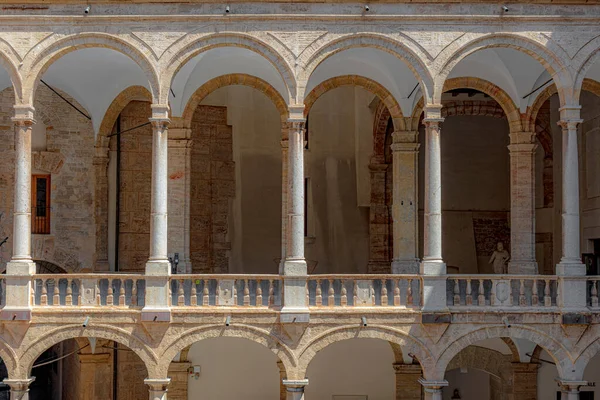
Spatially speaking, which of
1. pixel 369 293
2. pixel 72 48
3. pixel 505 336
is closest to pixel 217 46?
pixel 72 48

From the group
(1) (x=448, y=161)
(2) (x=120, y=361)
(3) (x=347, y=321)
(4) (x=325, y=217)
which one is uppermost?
(1) (x=448, y=161)

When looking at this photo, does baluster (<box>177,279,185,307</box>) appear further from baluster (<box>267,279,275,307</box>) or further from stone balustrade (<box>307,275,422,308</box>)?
stone balustrade (<box>307,275,422,308</box>)

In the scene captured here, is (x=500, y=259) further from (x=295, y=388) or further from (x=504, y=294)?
(x=295, y=388)

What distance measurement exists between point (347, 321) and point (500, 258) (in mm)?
5467

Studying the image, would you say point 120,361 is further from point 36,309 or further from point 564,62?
point 564,62

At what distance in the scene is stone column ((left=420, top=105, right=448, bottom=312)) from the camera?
14.0m

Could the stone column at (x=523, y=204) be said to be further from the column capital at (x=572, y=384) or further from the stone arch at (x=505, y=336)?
the column capital at (x=572, y=384)

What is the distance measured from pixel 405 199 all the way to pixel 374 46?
3590 millimetres

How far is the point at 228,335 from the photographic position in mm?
14148

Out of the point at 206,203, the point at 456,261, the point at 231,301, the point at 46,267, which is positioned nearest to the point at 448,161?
the point at 456,261

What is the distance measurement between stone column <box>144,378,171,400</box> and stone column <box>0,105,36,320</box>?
2198mm

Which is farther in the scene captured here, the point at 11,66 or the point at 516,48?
the point at 516,48

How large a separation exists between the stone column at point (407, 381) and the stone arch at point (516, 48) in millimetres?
5612

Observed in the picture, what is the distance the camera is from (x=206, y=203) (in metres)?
18.4
